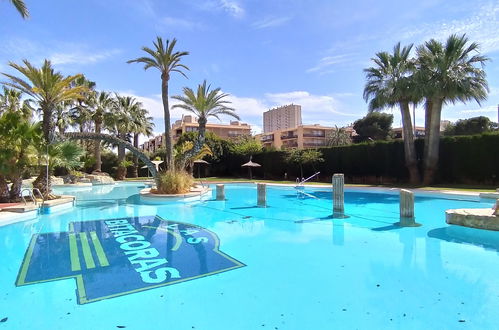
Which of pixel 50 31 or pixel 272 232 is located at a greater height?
pixel 50 31

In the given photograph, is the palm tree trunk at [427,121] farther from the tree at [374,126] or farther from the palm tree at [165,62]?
the tree at [374,126]

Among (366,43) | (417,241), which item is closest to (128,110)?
(366,43)

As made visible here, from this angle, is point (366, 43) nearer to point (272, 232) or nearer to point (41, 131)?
point (272, 232)

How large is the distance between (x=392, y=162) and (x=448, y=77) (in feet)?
22.4

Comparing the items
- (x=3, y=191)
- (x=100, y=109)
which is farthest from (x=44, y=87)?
(x=100, y=109)

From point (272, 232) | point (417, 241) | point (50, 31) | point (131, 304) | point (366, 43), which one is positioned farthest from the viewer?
point (366, 43)

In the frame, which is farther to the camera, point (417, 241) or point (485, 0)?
point (485, 0)

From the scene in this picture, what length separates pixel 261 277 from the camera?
498 centimetres

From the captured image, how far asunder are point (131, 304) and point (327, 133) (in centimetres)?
7235

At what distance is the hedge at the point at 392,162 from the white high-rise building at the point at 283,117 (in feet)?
269

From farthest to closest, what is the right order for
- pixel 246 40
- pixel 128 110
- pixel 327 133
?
pixel 327 133 → pixel 128 110 → pixel 246 40

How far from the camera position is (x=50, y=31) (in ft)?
39.4

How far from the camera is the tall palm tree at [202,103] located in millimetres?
18703

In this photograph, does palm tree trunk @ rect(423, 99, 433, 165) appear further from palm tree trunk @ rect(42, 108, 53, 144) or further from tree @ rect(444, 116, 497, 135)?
tree @ rect(444, 116, 497, 135)
